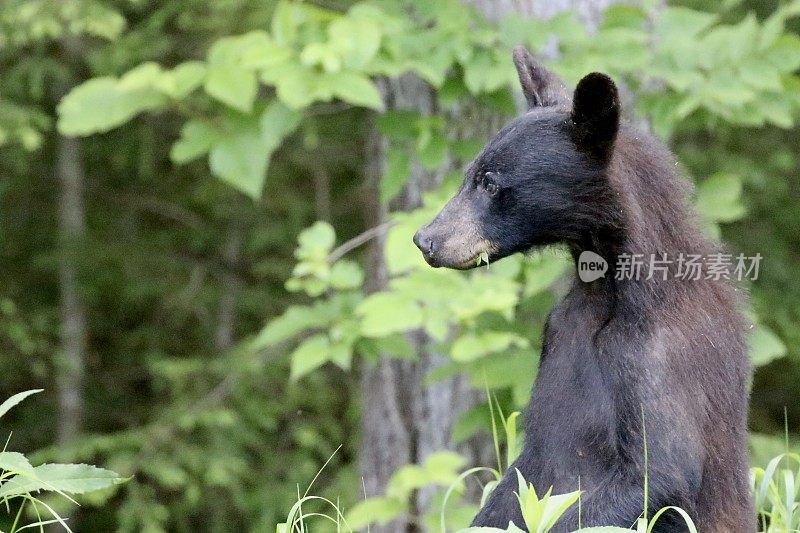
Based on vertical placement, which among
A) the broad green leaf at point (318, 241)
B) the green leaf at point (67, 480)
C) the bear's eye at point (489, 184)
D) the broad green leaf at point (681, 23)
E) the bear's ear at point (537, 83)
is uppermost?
the bear's ear at point (537, 83)

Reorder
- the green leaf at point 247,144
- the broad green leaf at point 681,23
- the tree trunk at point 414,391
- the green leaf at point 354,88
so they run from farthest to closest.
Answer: the tree trunk at point 414,391, the broad green leaf at point 681,23, the green leaf at point 247,144, the green leaf at point 354,88

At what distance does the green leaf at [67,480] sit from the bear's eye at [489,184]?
1.37 metres

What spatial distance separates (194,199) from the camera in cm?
812

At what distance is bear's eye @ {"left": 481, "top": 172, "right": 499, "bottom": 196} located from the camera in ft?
10.4

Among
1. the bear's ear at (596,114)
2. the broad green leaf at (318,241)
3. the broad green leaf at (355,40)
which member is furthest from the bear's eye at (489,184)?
the broad green leaf at (318,241)

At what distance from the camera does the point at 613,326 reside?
2.97m

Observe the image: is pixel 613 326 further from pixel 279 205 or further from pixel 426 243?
pixel 279 205

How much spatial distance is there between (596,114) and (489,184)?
412 mm

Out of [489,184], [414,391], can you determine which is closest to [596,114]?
[489,184]

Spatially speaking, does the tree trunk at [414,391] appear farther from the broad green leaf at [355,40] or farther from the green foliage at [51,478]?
the green foliage at [51,478]

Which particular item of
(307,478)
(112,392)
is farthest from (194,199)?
(307,478)

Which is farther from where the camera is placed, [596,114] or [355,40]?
[355,40]

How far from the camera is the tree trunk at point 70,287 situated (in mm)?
7434

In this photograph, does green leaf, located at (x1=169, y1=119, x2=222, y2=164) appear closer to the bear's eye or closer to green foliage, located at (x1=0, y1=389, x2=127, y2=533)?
the bear's eye
